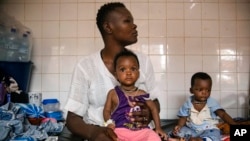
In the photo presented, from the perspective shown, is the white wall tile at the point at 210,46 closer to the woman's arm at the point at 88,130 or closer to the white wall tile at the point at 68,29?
the white wall tile at the point at 68,29

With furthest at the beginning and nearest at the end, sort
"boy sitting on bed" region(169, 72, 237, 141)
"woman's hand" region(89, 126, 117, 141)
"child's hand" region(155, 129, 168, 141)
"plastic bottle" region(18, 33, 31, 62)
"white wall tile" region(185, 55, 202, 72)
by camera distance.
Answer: "white wall tile" region(185, 55, 202, 72)
"plastic bottle" region(18, 33, 31, 62)
"boy sitting on bed" region(169, 72, 237, 141)
"child's hand" region(155, 129, 168, 141)
"woman's hand" region(89, 126, 117, 141)

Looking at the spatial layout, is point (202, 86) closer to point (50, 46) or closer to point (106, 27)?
point (106, 27)

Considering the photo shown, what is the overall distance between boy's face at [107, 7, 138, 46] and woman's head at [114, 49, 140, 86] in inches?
4.3

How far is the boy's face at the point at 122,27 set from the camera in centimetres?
149

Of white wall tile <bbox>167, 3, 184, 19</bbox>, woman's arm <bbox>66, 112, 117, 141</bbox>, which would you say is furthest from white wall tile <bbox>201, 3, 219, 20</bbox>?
woman's arm <bbox>66, 112, 117, 141</bbox>

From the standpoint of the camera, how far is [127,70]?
140 centimetres

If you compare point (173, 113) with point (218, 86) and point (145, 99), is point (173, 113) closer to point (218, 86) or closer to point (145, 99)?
point (218, 86)

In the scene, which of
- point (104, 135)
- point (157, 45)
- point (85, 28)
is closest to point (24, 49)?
point (85, 28)

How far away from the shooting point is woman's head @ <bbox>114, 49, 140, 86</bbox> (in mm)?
1401

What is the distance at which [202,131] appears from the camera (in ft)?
5.84

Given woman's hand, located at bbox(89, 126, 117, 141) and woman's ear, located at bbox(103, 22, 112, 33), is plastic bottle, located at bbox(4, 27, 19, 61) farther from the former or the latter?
woman's hand, located at bbox(89, 126, 117, 141)

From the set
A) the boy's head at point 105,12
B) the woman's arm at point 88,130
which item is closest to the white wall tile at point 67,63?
the boy's head at point 105,12

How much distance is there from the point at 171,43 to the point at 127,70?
1.43 metres

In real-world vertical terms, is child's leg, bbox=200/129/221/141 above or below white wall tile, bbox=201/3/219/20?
below
